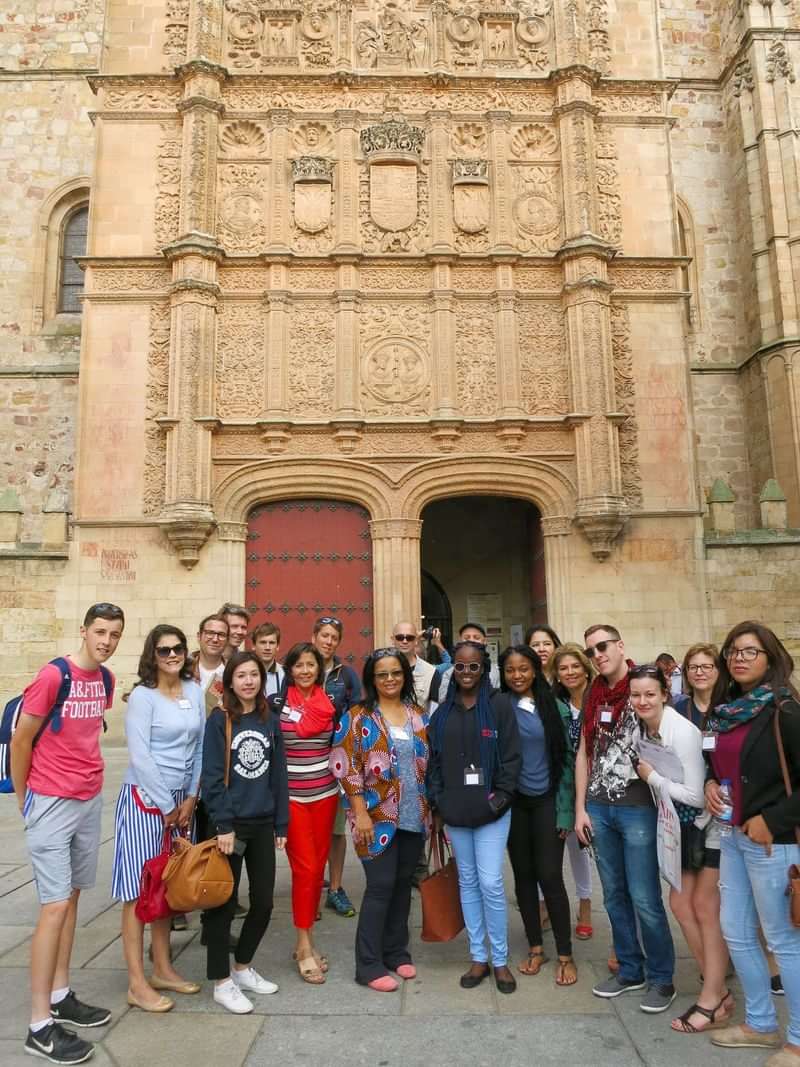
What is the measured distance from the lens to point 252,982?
14.5 ft

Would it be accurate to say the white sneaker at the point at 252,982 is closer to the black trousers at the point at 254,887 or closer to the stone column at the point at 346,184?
the black trousers at the point at 254,887

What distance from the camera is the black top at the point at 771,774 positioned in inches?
140

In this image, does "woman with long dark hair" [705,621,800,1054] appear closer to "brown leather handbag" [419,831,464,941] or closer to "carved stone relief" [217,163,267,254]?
"brown leather handbag" [419,831,464,941]

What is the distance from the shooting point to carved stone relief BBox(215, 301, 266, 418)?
1356cm

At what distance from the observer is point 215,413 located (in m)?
13.4

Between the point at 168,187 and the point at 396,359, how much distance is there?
4.99 m

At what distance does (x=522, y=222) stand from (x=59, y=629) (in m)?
10.3

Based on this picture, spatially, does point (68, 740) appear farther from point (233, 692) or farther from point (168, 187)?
point (168, 187)

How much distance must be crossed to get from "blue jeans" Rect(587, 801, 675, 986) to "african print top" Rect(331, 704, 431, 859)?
992 mm

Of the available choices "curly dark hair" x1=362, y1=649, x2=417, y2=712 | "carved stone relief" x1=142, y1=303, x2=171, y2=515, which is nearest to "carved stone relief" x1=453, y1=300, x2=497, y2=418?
"carved stone relief" x1=142, y1=303, x2=171, y2=515

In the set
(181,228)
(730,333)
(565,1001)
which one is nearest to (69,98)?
(181,228)

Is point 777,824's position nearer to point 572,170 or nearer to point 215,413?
point 215,413

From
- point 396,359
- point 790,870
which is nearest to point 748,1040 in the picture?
point 790,870

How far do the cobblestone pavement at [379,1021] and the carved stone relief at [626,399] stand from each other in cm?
933
